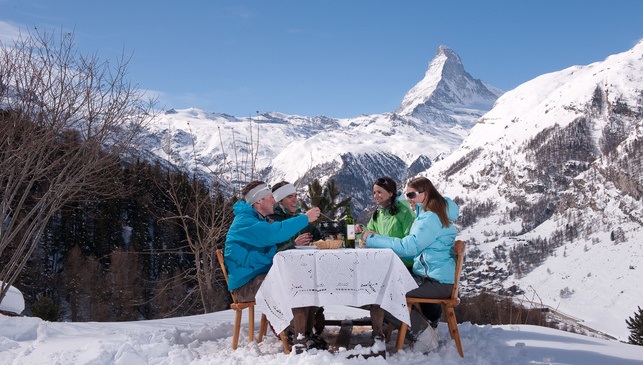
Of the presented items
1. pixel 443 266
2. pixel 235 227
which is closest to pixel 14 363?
pixel 235 227

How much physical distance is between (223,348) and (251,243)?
132 cm

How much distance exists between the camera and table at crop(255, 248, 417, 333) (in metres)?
5.28

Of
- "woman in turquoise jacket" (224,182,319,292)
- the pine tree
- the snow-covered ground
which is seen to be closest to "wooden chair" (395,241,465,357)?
the snow-covered ground

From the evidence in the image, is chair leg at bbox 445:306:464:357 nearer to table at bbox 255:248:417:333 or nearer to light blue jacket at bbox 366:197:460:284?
light blue jacket at bbox 366:197:460:284

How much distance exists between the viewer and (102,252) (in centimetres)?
5106

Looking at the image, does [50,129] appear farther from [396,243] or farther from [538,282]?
[538,282]

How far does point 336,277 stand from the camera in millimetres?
5305

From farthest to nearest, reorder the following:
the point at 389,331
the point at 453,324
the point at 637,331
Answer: the point at 637,331 → the point at 389,331 → the point at 453,324

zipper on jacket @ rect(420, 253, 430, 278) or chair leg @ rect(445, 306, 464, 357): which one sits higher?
zipper on jacket @ rect(420, 253, 430, 278)

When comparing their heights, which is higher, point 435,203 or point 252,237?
point 435,203

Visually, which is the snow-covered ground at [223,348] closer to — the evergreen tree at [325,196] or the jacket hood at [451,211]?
the jacket hood at [451,211]

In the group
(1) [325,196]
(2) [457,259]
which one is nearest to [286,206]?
(2) [457,259]

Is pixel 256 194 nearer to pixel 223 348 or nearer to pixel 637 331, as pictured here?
pixel 223 348

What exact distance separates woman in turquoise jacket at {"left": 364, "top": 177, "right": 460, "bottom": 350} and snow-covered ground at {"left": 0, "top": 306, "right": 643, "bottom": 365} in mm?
609
